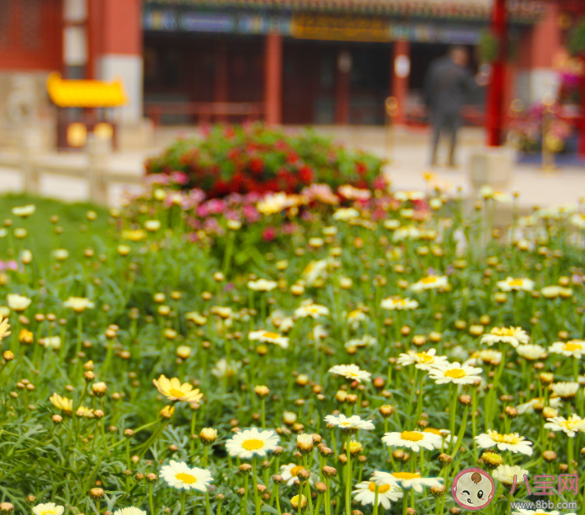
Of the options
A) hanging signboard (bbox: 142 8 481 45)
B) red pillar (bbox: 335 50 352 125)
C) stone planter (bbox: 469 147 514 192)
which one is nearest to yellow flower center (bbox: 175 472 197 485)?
stone planter (bbox: 469 147 514 192)

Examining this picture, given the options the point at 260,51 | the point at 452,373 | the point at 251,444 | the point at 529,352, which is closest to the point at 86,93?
the point at 260,51

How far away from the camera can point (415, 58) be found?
919 inches

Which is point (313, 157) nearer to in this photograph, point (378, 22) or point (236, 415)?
point (236, 415)

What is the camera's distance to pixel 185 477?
1591mm

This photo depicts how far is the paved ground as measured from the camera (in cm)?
1003

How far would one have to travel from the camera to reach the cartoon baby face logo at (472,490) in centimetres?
163

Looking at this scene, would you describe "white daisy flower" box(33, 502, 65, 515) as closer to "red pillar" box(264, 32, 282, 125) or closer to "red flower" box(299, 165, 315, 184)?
"red flower" box(299, 165, 315, 184)

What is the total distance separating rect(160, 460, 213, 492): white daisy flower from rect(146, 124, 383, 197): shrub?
4.30 metres

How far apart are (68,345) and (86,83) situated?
568 inches

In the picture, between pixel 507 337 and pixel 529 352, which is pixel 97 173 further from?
pixel 507 337

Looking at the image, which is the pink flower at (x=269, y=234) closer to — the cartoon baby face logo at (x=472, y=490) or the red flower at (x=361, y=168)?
the red flower at (x=361, y=168)

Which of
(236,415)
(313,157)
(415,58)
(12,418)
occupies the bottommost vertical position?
(236,415)

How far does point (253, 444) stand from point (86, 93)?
51.3ft

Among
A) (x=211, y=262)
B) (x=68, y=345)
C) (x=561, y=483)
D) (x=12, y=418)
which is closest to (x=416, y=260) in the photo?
(x=211, y=262)
